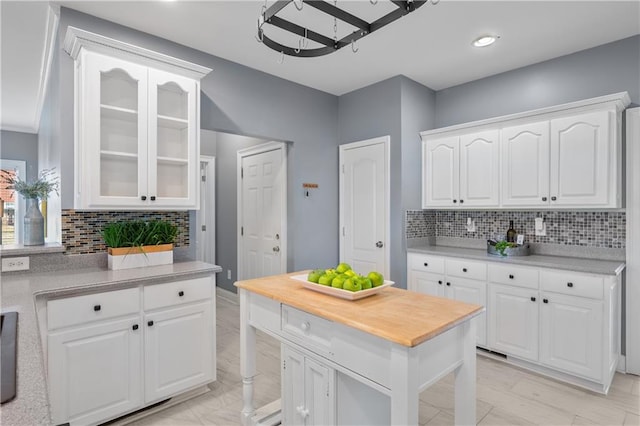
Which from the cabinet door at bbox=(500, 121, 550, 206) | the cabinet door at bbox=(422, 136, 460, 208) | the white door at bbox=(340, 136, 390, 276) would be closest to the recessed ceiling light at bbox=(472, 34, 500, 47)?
the cabinet door at bbox=(500, 121, 550, 206)

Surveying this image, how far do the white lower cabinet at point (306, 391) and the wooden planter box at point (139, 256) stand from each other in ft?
4.33

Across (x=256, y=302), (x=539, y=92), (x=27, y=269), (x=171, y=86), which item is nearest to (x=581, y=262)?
(x=539, y=92)

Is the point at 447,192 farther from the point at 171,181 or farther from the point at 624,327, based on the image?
the point at 171,181

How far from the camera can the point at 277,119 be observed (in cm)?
368

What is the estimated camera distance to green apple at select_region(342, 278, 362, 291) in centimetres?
174

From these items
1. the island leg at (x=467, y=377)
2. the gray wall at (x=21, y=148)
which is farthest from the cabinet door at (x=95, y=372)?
the gray wall at (x=21, y=148)

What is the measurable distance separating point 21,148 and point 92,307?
5.91 meters

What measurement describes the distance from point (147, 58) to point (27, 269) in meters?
1.64

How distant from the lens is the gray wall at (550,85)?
2877 millimetres

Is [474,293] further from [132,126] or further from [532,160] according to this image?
[132,126]

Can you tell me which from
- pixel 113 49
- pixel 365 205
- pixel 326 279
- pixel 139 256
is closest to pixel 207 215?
pixel 365 205

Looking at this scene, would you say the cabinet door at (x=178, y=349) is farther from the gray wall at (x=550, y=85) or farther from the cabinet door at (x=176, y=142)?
the gray wall at (x=550, y=85)

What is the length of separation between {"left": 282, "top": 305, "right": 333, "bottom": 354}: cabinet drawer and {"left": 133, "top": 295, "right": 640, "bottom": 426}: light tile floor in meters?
0.94

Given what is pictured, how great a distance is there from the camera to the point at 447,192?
3.67 m
